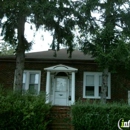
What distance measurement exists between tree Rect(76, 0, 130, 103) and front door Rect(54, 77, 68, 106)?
3279mm

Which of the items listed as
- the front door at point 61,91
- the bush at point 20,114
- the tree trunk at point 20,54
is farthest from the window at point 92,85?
the bush at point 20,114

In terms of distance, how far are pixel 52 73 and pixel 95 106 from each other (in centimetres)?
731

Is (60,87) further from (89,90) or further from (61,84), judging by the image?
(89,90)

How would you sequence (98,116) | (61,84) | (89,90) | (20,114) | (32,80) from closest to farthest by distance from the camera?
(20,114)
(98,116)
(89,90)
(32,80)
(61,84)

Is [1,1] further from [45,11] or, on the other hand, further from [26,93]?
[26,93]

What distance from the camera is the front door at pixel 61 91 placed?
1505 cm

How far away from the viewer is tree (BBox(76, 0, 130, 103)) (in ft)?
35.9

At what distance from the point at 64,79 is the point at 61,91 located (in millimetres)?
910

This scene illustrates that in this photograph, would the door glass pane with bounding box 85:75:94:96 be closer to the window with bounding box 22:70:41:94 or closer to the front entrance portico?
the front entrance portico

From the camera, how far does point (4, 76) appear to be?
15.3m

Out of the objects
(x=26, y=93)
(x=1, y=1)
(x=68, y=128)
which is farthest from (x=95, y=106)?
(x=1, y=1)

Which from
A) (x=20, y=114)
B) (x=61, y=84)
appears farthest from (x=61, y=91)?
(x=20, y=114)

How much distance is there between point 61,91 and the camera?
1527cm

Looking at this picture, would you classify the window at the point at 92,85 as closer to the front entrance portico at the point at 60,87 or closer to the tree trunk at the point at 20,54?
the front entrance portico at the point at 60,87
